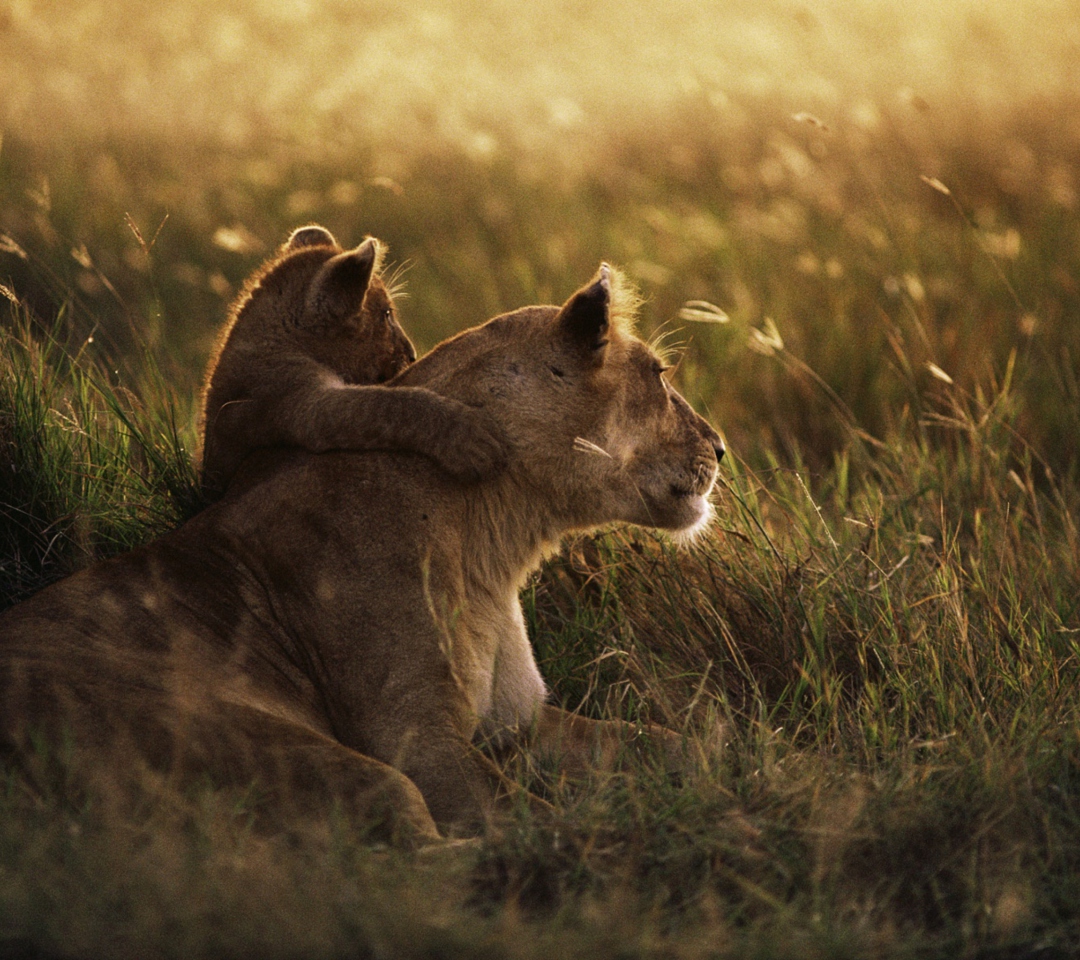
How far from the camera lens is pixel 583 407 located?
381cm

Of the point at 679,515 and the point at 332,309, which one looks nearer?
the point at 679,515

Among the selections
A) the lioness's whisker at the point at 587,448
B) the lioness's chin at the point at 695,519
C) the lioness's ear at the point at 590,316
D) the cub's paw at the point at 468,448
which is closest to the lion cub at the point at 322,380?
the cub's paw at the point at 468,448

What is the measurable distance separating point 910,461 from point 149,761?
3345 millimetres

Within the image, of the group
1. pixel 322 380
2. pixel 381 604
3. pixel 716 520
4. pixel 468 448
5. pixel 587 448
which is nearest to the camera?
pixel 381 604

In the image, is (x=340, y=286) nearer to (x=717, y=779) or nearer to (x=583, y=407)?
(x=583, y=407)

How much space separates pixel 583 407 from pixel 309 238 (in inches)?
55.9

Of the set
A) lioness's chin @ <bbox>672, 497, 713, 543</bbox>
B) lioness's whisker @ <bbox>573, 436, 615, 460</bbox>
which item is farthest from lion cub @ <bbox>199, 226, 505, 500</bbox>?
lioness's chin @ <bbox>672, 497, 713, 543</bbox>

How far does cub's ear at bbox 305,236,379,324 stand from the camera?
416 centimetres

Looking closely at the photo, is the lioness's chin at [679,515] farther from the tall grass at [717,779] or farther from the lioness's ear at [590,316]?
the lioness's ear at [590,316]

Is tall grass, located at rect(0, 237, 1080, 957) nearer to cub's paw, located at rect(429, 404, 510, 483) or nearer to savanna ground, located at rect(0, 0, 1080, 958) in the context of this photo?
savanna ground, located at rect(0, 0, 1080, 958)

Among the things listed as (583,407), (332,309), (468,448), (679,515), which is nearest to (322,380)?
(332,309)

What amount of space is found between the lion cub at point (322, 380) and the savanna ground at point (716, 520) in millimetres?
403

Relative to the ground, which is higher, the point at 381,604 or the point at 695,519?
the point at 381,604

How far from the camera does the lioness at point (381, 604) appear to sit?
3045 mm
